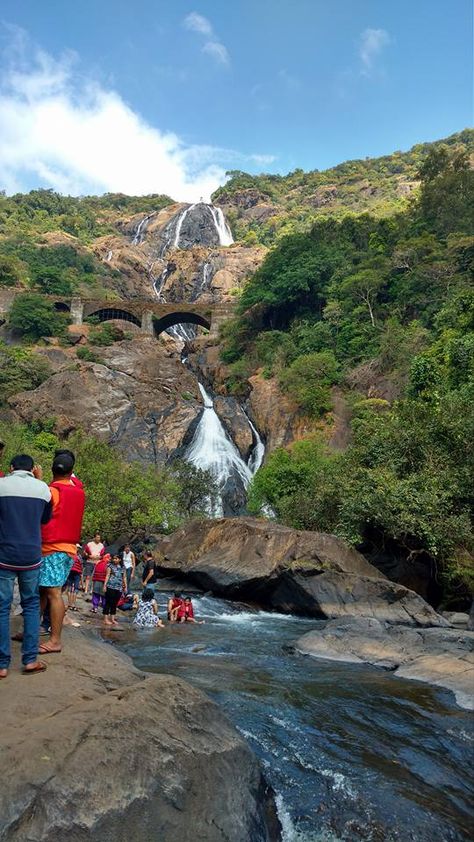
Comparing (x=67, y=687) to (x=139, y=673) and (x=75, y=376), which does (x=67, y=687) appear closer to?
(x=139, y=673)

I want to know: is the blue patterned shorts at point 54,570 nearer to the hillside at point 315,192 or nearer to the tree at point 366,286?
the tree at point 366,286

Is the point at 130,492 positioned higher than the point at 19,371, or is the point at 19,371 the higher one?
the point at 19,371

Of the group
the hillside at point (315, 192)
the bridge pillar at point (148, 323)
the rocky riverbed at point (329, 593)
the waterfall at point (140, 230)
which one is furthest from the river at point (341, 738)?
the waterfall at point (140, 230)

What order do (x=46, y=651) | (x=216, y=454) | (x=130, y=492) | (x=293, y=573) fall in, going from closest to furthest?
(x=46, y=651) < (x=293, y=573) < (x=130, y=492) < (x=216, y=454)

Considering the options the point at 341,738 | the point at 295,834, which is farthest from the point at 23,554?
the point at 341,738

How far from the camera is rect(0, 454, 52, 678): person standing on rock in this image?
4.76 meters

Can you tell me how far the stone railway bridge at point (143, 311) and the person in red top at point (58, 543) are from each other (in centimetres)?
5145

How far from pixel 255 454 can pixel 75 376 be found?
1537 centimetres

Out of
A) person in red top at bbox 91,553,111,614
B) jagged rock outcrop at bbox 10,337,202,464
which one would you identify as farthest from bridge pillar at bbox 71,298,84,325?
person in red top at bbox 91,553,111,614

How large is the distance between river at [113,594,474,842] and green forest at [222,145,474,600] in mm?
8452

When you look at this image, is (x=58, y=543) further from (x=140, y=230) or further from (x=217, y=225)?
(x=140, y=230)

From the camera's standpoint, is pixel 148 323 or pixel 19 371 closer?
pixel 19 371

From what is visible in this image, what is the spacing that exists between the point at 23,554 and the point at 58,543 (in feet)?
2.33

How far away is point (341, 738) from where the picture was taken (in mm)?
6223
